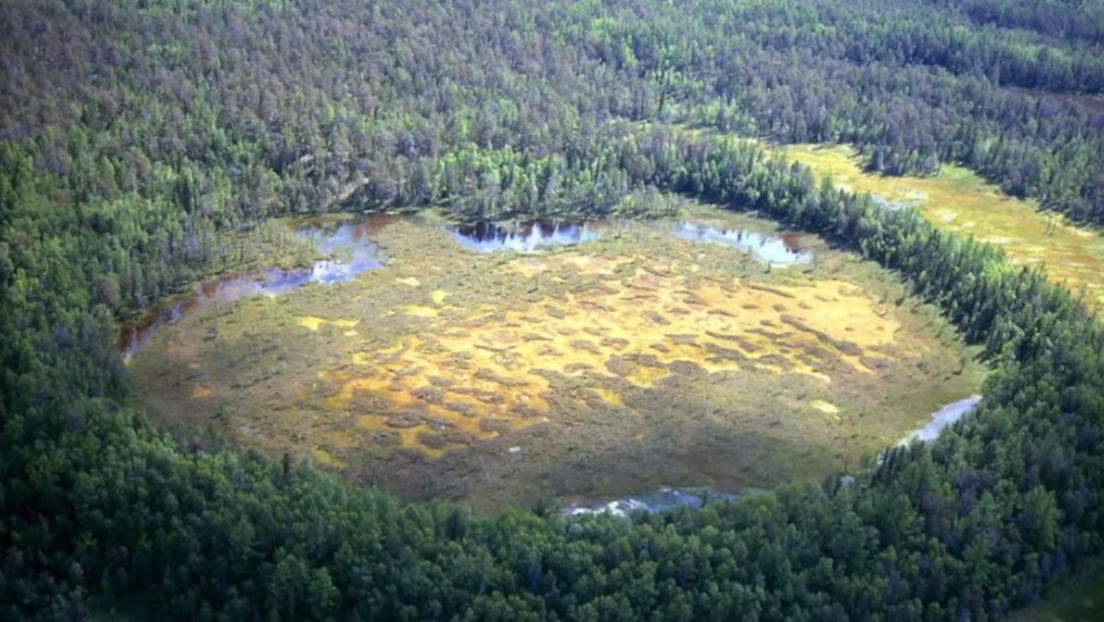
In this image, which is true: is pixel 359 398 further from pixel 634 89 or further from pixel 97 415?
pixel 634 89

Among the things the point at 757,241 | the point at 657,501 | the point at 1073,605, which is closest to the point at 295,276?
the point at 657,501

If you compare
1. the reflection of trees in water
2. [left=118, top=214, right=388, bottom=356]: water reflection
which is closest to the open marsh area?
the reflection of trees in water

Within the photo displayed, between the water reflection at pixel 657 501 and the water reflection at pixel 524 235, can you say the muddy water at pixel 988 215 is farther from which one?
the water reflection at pixel 657 501

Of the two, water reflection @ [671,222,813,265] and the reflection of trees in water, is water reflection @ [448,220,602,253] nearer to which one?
the reflection of trees in water

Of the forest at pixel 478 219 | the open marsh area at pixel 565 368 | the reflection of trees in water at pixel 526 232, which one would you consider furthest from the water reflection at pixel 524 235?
the forest at pixel 478 219

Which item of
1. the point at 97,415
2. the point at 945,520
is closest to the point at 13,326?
the point at 97,415

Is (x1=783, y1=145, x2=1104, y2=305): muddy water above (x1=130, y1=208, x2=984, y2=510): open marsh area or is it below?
below

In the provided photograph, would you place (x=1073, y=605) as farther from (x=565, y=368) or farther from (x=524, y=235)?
(x=524, y=235)
